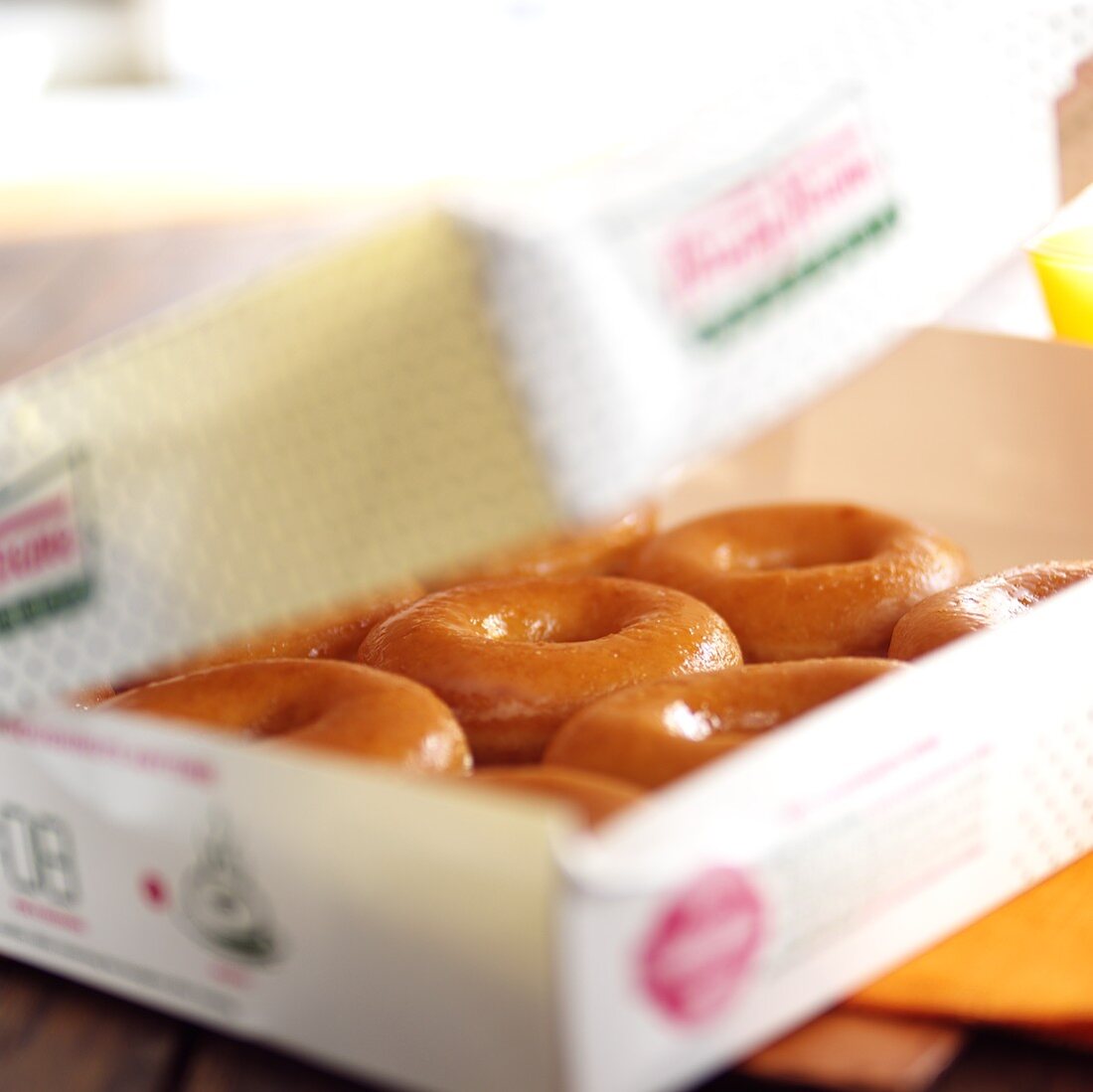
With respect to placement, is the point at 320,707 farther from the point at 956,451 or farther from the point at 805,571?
the point at 956,451

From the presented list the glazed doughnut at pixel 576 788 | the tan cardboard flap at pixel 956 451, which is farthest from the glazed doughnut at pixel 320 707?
Result: the tan cardboard flap at pixel 956 451

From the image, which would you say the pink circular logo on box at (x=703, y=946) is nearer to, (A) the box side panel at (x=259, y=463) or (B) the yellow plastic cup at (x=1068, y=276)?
(A) the box side panel at (x=259, y=463)

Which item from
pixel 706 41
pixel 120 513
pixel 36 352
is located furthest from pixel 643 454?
pixel 706 41

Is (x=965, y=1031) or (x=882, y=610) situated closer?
(x=965, y=1031)

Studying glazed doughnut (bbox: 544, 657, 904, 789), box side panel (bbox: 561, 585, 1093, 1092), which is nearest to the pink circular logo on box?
box side panel (bbox: 561, 585, 1093, 1092)

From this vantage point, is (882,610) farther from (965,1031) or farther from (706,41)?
(706,41)
